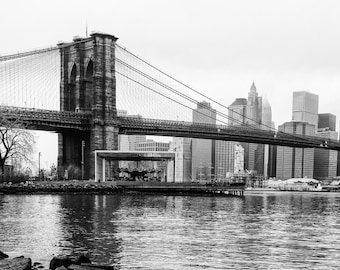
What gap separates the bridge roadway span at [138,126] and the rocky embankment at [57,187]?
34.5 feet

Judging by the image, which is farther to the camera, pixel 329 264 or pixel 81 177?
pixel 81 177

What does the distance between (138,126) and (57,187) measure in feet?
71.3

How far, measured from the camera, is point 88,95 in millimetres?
90062

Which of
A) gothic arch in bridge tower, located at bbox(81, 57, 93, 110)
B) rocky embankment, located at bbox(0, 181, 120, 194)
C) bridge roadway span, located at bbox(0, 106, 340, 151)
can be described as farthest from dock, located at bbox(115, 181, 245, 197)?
gothic arch in bridge tower, located at bbox(81, 57, 93, 110)

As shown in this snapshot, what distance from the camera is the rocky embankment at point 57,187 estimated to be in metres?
65.9

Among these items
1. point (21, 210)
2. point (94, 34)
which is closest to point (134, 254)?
point (21, 210)

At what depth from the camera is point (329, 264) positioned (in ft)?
68.3

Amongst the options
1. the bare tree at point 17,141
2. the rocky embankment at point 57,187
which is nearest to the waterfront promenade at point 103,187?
the rocky embankment at point 57,187

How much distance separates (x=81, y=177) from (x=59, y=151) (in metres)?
9.65

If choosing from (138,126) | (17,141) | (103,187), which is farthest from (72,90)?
(103,187)

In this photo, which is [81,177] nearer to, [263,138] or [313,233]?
[263,138]

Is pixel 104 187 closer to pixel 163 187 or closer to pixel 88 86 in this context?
pixel 163 187

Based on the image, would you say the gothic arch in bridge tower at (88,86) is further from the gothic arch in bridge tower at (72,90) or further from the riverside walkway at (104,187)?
the riverside walkway at (104,187)

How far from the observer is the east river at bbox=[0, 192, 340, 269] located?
2102 centimetres
